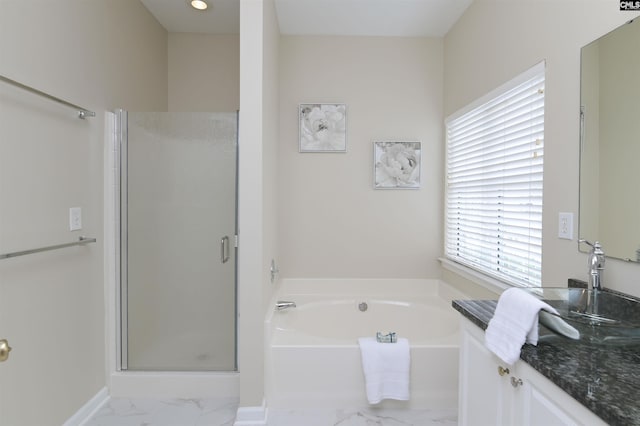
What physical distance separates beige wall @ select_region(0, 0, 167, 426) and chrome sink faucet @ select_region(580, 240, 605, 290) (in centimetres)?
237

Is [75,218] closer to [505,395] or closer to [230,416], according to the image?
[230,416]

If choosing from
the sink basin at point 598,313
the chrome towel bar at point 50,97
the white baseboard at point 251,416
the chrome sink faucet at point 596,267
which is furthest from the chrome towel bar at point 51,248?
the chrome sink faucet at point 596,267

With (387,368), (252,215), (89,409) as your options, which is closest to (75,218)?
(252,215)

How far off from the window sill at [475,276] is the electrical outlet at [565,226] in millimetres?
516

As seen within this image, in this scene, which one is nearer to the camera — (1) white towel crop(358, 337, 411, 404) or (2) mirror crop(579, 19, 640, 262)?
(2) mirror crop(579, 19, 640, 262)

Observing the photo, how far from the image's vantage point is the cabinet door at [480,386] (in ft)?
3.56

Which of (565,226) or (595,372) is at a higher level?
(565,226)

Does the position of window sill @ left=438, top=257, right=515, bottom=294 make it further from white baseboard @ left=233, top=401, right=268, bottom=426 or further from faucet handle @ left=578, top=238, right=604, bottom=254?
white baseboard @ left=233, top=401, right=268, bottom=426

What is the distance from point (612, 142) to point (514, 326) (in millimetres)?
852

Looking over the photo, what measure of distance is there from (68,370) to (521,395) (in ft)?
7.02

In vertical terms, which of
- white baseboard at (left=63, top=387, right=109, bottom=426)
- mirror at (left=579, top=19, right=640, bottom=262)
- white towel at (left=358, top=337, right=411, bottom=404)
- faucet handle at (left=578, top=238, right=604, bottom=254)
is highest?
mirror at (left=579, top=19, right=640, bottom=262)

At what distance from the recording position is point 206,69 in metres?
2.98

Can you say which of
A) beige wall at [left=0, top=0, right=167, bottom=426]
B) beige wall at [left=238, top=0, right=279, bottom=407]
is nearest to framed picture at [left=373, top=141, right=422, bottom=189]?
beige wall at [left=238, top=0, right=279, bottom=407]

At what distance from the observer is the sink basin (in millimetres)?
1031
